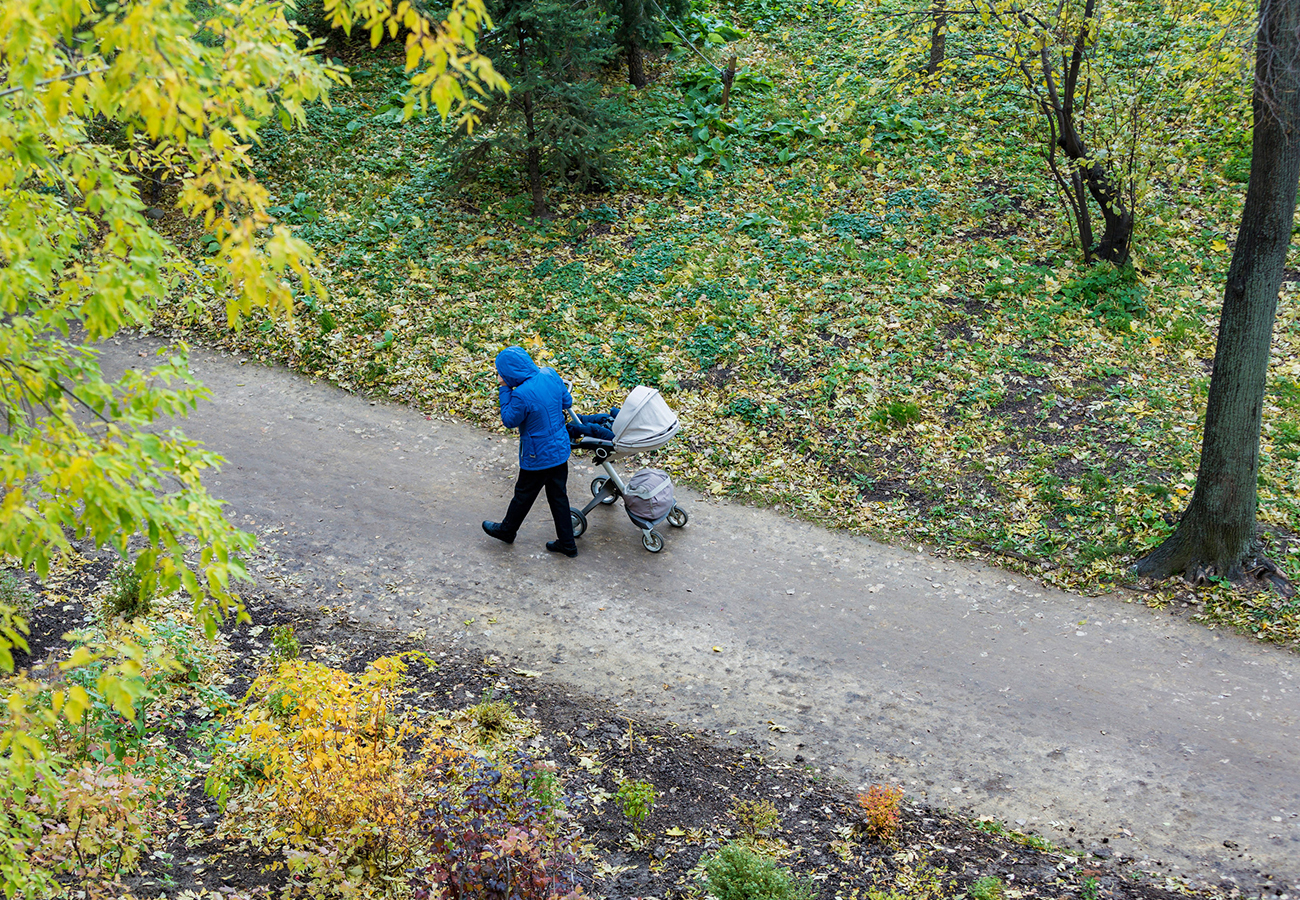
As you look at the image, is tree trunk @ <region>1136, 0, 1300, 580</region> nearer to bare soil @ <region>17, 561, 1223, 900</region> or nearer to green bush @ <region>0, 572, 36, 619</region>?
bare soil @ <region>17, 561, 1223, 900</region>

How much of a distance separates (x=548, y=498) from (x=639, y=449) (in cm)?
95

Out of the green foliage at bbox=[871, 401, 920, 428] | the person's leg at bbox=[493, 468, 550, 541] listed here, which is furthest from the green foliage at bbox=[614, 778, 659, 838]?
the green foliage at bbox=[871, 401, 920, 428]

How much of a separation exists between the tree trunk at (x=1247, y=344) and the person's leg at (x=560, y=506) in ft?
17.5

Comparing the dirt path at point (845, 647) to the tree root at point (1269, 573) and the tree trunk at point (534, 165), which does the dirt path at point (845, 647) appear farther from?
the tree trunk at point (534, 165)

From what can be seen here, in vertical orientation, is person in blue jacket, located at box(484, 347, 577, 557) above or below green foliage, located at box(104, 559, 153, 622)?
above

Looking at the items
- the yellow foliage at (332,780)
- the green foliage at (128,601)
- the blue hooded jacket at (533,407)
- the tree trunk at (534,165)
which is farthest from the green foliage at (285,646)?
the tree trunk at (534,165)

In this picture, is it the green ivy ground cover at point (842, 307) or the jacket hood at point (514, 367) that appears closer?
the jacket hood at point (514, 367)

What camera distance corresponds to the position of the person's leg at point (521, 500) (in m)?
7.50

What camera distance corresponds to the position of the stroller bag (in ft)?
25.4

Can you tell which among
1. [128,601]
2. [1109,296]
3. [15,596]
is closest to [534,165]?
[1109,296]

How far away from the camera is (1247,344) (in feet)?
23.6

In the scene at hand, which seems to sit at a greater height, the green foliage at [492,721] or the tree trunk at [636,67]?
the tree trunk at [636,67]

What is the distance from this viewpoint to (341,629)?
265 inches

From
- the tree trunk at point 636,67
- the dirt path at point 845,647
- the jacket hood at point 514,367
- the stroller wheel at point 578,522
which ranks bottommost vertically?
the dirt path at point 845,647
